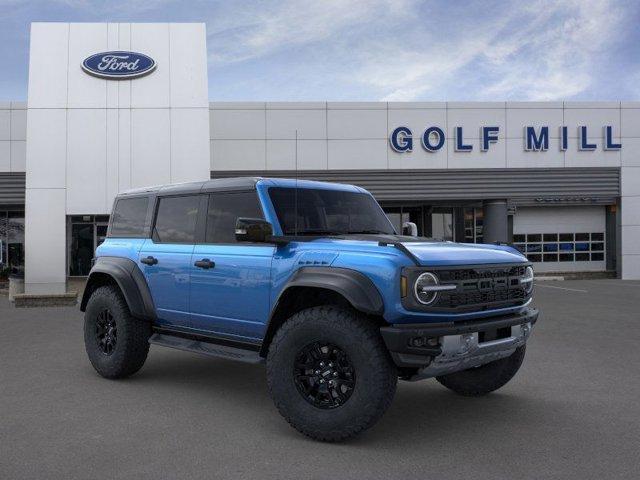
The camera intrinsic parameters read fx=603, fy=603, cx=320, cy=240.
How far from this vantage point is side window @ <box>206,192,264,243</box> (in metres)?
5.36

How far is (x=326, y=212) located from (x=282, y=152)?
699 inches

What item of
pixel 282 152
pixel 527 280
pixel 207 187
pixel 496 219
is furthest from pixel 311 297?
pixel 496 219

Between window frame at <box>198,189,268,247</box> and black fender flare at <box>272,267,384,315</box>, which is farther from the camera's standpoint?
window frame at <box>198,189,268,247</box>

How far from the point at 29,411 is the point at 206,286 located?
1.85 m

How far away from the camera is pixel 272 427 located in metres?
4.81

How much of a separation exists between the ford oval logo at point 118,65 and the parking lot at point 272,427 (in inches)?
478

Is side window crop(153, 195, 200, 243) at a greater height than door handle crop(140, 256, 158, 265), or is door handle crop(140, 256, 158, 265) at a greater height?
side window crop(153, 195, 200, 243)

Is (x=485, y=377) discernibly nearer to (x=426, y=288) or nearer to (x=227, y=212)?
(x=426, y=288)

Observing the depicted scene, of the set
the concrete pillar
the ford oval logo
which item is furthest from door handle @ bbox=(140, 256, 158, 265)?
the ford oval logo

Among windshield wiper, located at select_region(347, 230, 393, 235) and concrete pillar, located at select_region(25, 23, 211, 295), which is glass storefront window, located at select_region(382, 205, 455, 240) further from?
windshield wiper, located at select_region(347, 230, 393, 235)

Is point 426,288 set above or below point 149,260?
below

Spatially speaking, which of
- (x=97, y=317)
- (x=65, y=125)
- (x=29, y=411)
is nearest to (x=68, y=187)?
→ (x=65, y=125)

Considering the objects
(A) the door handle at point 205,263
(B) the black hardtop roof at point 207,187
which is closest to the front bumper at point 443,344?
(A) the door handle at point 205,263

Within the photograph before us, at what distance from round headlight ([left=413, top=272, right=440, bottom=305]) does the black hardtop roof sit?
6.22 feet
